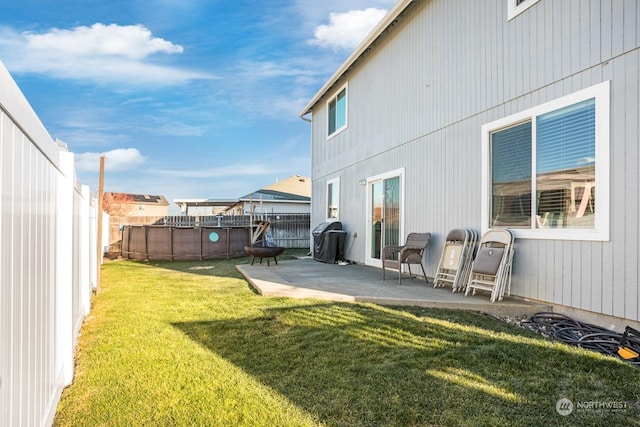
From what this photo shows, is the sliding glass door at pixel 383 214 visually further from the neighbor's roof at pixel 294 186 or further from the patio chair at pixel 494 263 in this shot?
the neighbor's roof at pixel 294 186

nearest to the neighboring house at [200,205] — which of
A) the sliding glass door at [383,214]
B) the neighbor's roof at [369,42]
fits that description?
the neighbor's roof at [369,42]

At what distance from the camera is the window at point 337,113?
10766mm

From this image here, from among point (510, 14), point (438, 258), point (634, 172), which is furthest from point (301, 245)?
point (634, 172)

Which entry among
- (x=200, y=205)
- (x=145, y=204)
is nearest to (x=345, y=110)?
(x=200, y=205)

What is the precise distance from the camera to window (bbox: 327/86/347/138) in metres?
10.8

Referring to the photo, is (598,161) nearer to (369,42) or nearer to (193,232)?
(369,42)

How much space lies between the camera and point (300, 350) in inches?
133

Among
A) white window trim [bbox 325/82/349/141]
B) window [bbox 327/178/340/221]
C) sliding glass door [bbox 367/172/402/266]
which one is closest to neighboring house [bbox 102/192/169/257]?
window [bbox 327/178/340/221]

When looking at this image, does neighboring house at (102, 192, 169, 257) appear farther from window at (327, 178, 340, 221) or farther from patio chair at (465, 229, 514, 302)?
patio chair at (465, 229, 514, 302)

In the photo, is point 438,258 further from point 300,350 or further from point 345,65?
point 345,65

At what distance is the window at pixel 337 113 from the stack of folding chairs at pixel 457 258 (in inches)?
219

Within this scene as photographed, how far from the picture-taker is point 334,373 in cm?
288

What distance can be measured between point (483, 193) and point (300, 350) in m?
3.65

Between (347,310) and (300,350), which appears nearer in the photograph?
(300,350)
